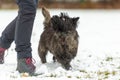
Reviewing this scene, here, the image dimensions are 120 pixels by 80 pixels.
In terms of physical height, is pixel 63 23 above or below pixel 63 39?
above

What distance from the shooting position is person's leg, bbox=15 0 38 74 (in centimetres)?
674

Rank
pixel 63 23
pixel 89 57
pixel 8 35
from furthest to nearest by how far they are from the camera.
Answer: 1. pixel 89 57
2. pixel 8 35
3. pixel 63 23

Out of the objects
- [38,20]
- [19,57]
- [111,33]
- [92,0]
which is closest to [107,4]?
[92,0]

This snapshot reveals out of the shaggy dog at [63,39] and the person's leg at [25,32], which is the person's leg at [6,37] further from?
the person's leg at [25,32]

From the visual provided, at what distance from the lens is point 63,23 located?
7250mm

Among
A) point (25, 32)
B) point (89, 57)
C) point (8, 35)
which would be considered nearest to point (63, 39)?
point (25, 32)

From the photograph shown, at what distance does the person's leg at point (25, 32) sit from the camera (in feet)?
22.1

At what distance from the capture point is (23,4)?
6730 millimetres

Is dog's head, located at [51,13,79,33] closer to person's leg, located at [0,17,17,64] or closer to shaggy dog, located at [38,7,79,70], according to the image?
shaggy dog, located at [38,7,79,70]

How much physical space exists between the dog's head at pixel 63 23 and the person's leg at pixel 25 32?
0.56m

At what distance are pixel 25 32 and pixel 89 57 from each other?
2078 mm

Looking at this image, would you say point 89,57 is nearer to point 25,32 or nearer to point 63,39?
point 63,39

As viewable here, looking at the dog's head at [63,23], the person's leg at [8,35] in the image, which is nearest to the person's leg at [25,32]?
the dog's head at [63,23]

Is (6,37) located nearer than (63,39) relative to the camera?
No
